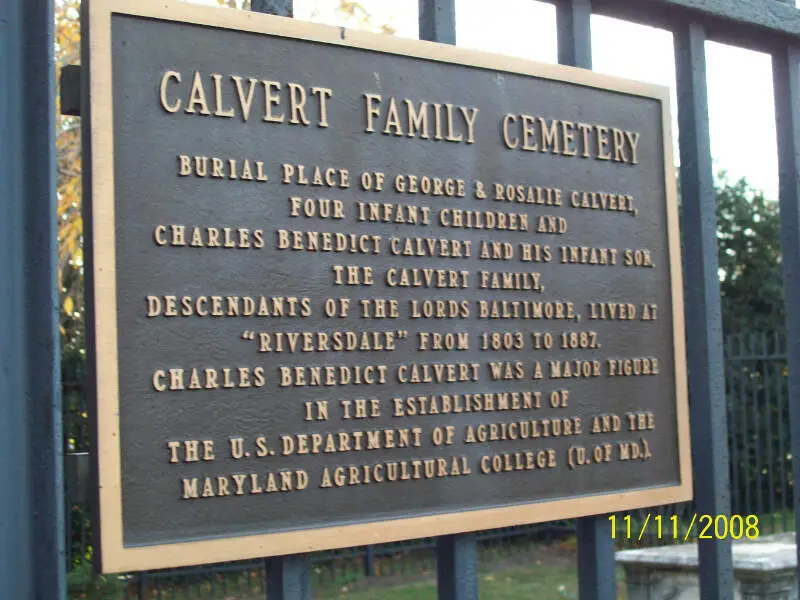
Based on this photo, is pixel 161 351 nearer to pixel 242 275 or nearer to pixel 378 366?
pixel 242 275

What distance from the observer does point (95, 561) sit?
8.85 ft

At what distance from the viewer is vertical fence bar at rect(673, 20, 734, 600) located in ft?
13.4

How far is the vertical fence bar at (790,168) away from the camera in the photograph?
455 cm

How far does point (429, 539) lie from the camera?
452 inches

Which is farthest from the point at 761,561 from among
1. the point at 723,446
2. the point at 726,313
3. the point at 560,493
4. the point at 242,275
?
the point at 726,313

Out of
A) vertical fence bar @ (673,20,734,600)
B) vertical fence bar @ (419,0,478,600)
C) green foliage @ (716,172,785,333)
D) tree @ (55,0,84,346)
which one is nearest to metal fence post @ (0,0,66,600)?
vertical fence bar @ (419,0,478,600)

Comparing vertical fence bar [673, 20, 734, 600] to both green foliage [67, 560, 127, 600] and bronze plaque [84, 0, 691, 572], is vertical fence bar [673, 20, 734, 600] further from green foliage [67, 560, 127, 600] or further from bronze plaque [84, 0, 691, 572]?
green foliage [67, 560, 127, 600]

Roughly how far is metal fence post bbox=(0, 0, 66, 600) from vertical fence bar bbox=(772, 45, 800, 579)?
3.15 meters

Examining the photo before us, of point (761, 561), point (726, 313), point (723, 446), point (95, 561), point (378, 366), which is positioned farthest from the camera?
point (726, 313)

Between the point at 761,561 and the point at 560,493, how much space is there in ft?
11.8

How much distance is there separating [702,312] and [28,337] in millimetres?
2596

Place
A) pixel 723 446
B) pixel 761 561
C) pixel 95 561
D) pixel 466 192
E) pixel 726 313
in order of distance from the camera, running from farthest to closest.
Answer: pixel 726 313 → pixel 761 561 → pixel 723 446 → pixel 466 192 → pixel 95 561

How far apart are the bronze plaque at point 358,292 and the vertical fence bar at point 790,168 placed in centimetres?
84

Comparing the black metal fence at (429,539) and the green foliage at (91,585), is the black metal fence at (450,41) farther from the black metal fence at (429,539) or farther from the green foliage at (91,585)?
the black metal fence at (429,539)
